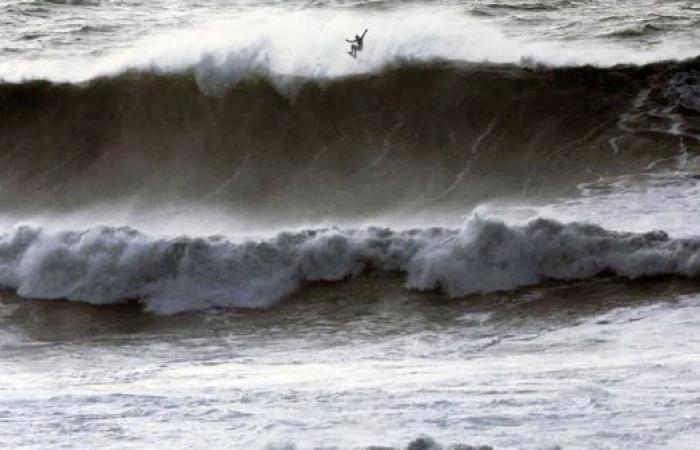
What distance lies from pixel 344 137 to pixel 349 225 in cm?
267

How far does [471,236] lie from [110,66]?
777 centimetres

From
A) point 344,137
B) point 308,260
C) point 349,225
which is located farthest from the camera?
point 344,137

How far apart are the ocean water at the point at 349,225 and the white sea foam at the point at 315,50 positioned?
5cm

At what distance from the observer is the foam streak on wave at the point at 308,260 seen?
12672 millimetres

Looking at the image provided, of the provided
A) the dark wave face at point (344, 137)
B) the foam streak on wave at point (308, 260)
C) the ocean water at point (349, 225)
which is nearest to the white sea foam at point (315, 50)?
the ocean water at point (349, 225)

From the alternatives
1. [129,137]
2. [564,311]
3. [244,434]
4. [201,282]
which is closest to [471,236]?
[564,311]

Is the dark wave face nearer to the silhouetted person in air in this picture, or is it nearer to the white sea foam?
the white sea foam

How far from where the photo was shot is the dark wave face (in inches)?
611

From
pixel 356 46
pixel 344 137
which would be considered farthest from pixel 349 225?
pixel 356 46

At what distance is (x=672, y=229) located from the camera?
12.9 m

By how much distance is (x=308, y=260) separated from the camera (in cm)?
1333

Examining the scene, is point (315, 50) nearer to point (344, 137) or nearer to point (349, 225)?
point (344, 137)

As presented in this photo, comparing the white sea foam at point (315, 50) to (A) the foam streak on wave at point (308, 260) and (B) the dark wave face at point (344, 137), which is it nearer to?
(B) the dark wave face at point (344, 137)

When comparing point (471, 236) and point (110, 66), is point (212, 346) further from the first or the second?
point (110, 66)
